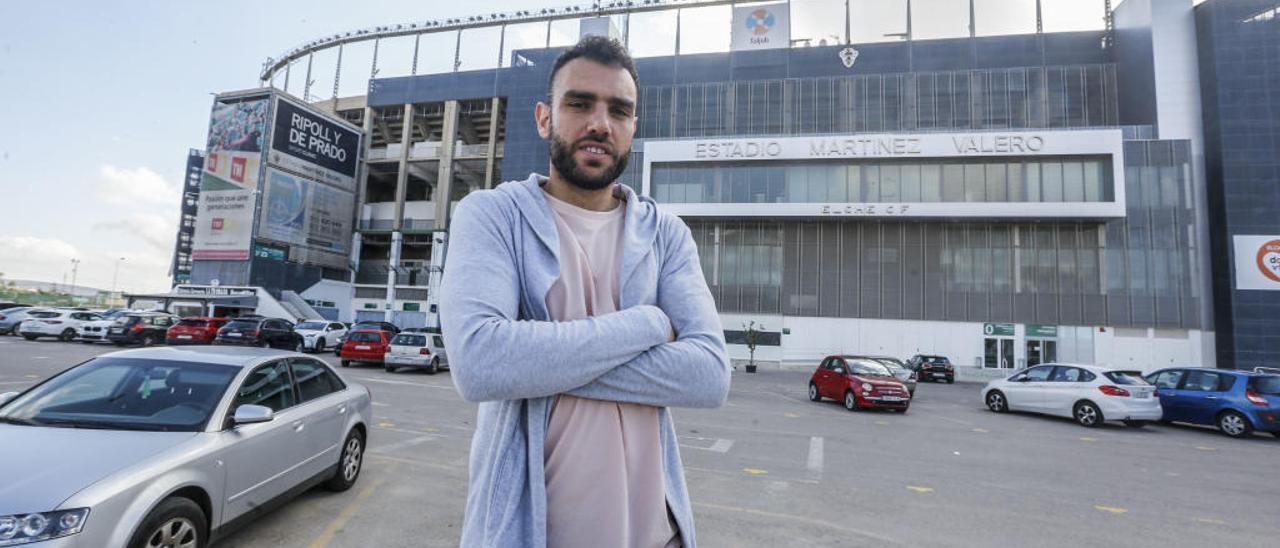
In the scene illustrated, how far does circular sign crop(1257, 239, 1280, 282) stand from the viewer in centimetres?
2873

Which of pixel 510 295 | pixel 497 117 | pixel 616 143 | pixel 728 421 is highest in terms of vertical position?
pixel 497 117

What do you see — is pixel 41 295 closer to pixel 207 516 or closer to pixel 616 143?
pixel 207 516

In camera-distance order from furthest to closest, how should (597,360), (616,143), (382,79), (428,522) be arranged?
(382,79) → (428,522) → (616,143) → (597,360)

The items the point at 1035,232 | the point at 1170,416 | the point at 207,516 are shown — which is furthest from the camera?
the point at 1035,232

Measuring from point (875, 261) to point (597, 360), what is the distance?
3690 cm

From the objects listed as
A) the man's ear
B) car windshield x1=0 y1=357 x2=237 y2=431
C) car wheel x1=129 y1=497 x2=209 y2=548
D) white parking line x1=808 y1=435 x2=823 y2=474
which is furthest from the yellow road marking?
white parking line x1=808 y1=435 x2=823 y2=474

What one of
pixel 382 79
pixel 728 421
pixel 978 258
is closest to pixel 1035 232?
pixel 978 258

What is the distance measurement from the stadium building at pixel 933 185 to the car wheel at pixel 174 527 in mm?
32303

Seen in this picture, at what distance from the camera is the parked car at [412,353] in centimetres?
1764

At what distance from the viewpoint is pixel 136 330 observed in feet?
70.2

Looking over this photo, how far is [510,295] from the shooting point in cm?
125

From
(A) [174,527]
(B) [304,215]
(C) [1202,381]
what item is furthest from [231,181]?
(C) [1202,381]

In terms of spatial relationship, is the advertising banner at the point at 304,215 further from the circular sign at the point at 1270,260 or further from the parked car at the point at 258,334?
the circular sign at the point at 1270,260

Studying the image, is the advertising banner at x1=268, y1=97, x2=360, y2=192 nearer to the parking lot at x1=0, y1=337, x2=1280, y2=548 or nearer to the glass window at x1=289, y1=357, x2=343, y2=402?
the parking lot at x1=0, y1=337, x2=1280, y2=548
